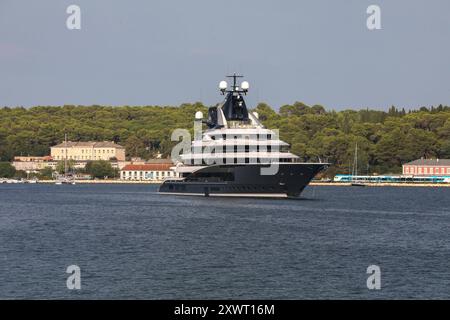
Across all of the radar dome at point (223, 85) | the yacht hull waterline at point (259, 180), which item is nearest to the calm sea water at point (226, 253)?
the yacht hull waterline at point (259, 180)

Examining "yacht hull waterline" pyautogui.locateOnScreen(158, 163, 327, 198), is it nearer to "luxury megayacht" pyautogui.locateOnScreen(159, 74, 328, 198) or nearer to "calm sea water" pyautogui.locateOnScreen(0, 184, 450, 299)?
"luxury megayacht" pyautogui.locateOnScreen(159, 74, 328, 198)

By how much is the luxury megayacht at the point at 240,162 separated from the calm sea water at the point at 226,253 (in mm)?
11448

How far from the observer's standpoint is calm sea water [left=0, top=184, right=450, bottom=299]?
136ft

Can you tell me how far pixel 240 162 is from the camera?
9881cm

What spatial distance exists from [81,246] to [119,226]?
1390 cm

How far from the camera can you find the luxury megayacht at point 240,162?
97.7m

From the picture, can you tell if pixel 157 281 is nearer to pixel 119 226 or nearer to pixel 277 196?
pixel 119 226

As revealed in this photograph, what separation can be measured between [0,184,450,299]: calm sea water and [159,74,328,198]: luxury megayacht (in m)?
11.4

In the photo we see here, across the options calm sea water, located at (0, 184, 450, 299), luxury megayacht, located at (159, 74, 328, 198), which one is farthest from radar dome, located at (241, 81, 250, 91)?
calm sea water, located at (0, 184, 450, 299)

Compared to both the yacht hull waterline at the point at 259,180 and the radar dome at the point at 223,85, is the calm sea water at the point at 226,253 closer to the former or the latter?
the yacht hull waterline at the point at 259,180

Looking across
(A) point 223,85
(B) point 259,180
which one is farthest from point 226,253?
(A) point 223,85

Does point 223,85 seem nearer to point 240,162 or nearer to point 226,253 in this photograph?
point 240,162

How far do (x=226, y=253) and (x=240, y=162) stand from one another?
152 feet
